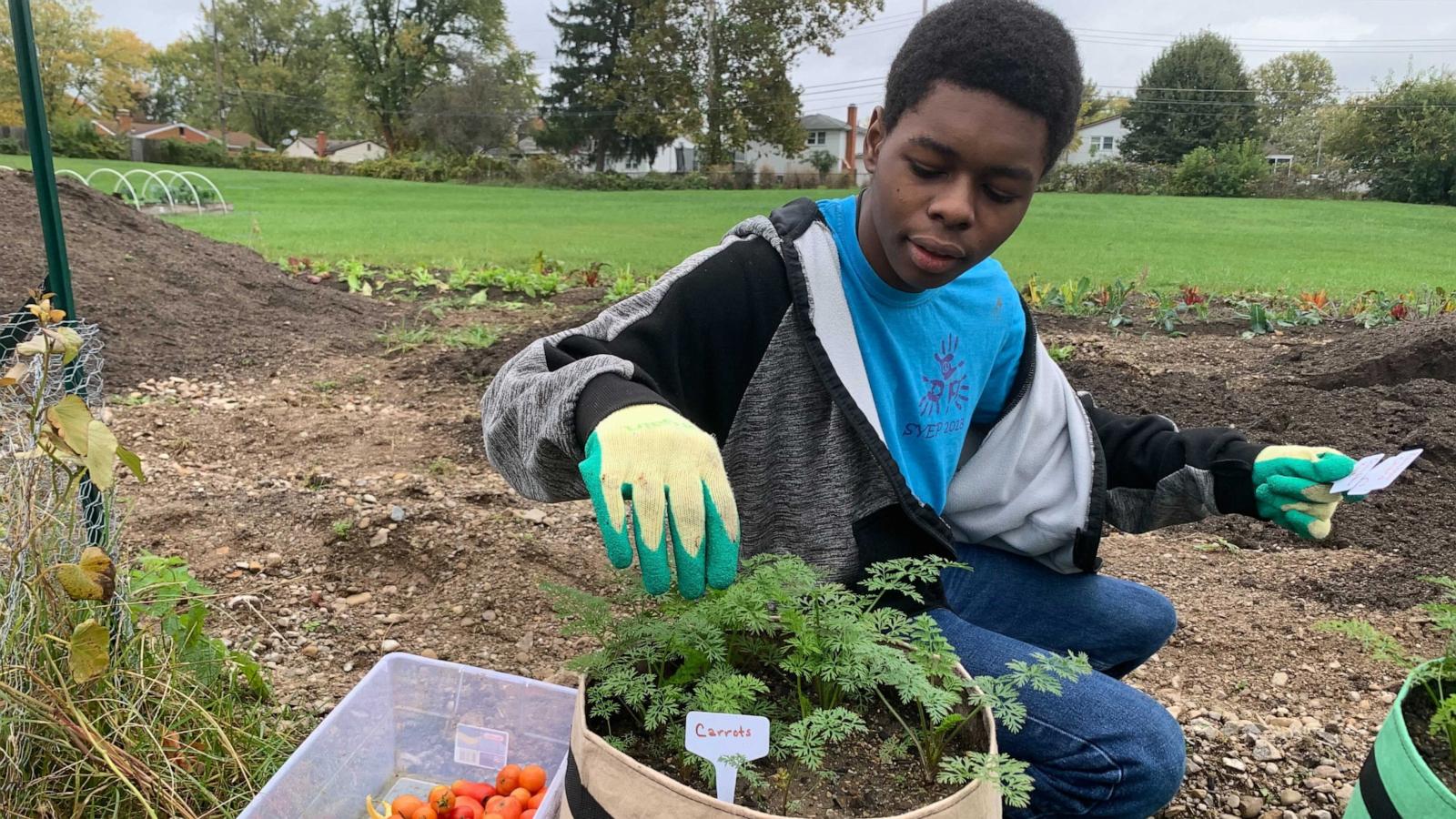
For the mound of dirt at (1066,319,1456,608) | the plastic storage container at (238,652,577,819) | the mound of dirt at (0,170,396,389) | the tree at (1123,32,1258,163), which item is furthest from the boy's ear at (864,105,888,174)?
the tree at (1123,32,1258,163)

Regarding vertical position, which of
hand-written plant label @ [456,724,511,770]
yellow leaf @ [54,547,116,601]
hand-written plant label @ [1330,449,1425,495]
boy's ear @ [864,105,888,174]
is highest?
boy's ear @ [864,105,888,174]

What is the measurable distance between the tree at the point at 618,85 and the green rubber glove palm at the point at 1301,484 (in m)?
32.0

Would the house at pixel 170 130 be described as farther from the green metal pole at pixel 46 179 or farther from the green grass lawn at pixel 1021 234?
the green metal pole at pixel 46 179

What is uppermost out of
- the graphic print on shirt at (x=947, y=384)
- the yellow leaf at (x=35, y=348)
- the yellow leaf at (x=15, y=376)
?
the yellow leaf at (x=35, y=348)

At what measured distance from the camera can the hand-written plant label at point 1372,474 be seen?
4.39ft

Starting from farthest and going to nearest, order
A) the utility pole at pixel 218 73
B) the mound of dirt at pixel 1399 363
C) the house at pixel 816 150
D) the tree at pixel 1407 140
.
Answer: the utility pole at pixel 218 73, the house at pixel 816 150, the tree at pixel 1407 140, the mound of dirt at pixel 1399 363

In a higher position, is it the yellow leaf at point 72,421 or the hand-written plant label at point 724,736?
the yellow leaf at point 72,421

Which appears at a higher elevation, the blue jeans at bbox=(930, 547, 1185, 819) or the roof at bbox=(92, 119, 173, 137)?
the roof at bbox=(92, 119, 173, 137)

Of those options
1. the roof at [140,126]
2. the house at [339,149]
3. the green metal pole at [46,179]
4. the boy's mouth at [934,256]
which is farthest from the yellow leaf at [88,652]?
the roof at [140,126]

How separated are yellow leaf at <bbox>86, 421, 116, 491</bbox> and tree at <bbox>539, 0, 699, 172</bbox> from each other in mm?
32199

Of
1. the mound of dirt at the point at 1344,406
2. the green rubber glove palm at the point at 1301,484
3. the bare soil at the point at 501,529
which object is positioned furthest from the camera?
the mound of dirt at the point at 1344,406

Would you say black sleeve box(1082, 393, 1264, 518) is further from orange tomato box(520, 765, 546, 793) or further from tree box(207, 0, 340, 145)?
tree box(207, 0, 340, 145)

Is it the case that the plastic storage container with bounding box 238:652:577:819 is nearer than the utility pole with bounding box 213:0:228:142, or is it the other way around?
the plastic storage container with bounding box 238:652:577:819

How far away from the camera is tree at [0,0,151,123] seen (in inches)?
1687
